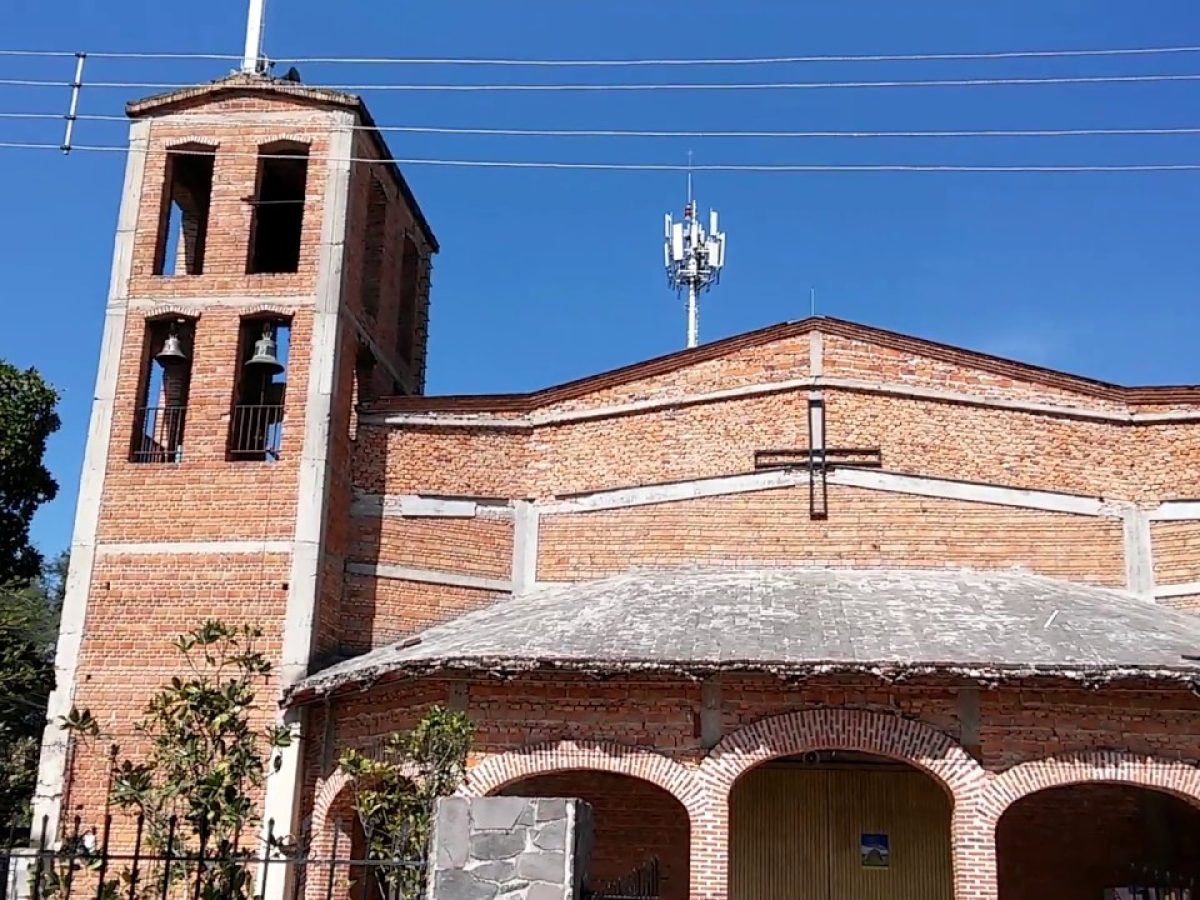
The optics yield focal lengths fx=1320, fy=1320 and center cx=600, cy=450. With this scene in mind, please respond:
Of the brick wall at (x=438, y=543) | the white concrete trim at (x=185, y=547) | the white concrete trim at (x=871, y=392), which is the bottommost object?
the white concrete trim at (x=185, y=547)

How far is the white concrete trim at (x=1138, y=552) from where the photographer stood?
Answer: 17.1 m

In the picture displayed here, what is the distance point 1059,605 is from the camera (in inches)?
607

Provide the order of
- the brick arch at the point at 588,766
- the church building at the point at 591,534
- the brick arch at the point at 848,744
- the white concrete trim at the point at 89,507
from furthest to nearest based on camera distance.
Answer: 1. the white concrete trim at the point at 89,507
2. the church building at the point at 591,534
3. the brick arch at the point at 588,766
4. the brick arch at the point at 848,744

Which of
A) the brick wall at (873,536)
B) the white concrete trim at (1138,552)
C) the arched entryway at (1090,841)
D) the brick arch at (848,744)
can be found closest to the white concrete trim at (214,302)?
the brick wall at (873,536)

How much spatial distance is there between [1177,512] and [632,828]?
823 cm

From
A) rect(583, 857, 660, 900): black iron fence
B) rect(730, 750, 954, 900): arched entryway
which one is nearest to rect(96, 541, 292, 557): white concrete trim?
rect(583, 857, 660, 900): black iron fence

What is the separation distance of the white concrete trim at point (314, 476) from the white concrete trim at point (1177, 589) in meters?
10.8

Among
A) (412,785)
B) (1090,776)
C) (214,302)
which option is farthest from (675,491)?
(412,785)

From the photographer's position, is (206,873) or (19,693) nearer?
(206,873)

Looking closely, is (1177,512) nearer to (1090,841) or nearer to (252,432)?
(1090,841)

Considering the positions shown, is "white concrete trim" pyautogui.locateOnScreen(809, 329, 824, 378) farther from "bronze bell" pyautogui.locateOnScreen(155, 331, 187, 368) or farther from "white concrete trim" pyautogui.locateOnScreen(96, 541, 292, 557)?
"bronze bell" pyautogui.locateOnScreen(155, 331, 187, 368)

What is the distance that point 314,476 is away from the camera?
56.1 feet

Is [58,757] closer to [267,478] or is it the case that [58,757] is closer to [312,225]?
[267,478]

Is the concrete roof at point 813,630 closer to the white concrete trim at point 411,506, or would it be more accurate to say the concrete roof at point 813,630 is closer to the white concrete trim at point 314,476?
the white concrete trim at point 314,476
